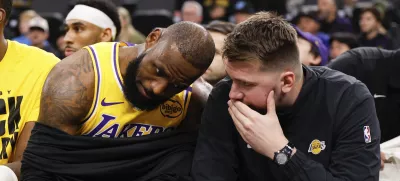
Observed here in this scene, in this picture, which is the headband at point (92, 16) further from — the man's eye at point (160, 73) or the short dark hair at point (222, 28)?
the man's eye at point (160, 73)

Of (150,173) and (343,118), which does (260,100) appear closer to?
(343,118)

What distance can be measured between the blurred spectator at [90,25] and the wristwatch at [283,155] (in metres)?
2.07

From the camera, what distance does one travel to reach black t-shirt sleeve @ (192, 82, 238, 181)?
2.75m

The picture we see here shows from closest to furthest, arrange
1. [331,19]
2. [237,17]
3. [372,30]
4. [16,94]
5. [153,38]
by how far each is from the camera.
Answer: [153,38]
[16,94]
[372,30]
[331,19]
[237,17]

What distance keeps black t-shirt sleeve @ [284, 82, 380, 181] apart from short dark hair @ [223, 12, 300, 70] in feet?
1.04

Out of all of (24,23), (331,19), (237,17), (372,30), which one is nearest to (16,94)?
(372,30)

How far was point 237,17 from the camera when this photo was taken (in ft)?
31.6

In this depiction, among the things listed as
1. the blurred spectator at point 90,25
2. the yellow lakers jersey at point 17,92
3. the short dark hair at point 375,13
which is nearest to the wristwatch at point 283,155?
the yellow lakers jersey at point 17,92

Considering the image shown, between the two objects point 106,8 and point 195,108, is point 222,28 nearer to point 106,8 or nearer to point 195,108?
point 106,8

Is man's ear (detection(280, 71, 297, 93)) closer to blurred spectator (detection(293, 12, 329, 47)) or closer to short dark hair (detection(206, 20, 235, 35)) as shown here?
short dark hair (detection(206, 20, 235, 35))

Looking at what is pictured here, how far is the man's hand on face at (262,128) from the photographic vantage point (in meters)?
2.53

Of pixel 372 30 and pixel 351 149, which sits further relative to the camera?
pixel 372 30

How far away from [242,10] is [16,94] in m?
6.91

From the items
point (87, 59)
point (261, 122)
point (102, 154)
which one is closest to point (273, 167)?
point (261, 122)
